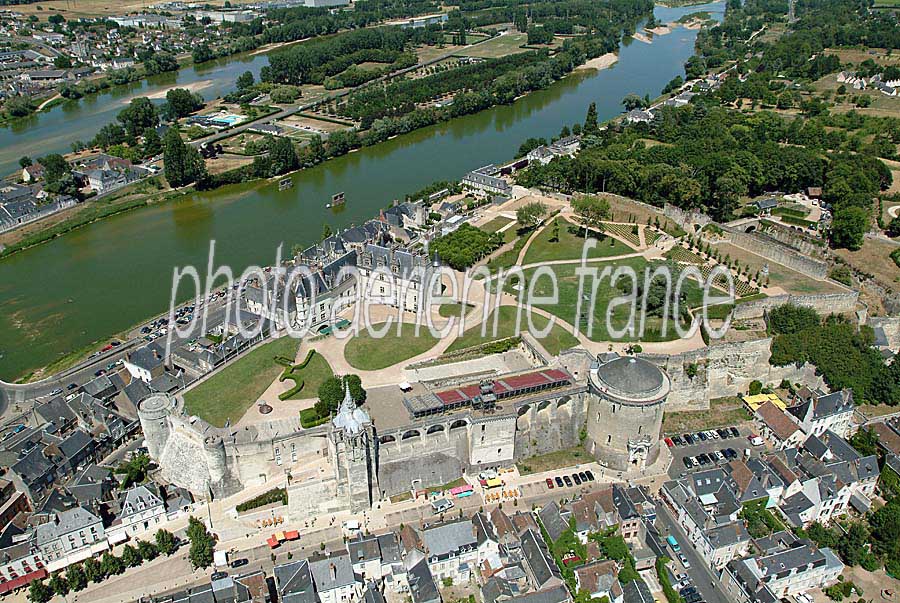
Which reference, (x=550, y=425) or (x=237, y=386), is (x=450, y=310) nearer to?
(x=550, y=425)

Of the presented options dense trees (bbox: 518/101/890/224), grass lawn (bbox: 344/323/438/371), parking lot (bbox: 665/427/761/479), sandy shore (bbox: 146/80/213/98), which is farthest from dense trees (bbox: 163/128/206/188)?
parking lot (bbox: 665/427/761/479)

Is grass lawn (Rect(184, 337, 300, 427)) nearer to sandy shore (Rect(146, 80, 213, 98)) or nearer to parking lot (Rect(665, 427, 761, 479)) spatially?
parking lot (Rect(665, 427, 761, 479))

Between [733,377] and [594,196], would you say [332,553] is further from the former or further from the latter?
[594,196]

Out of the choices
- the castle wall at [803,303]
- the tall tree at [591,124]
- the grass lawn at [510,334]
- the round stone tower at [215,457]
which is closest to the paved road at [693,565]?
the grass lawn at [510,334]

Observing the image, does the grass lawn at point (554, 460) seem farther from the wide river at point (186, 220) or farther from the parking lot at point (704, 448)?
the wide river at point (186, 220)

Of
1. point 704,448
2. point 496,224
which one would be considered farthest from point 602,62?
point 704,448

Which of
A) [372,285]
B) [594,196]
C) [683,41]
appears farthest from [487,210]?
[683,41]
